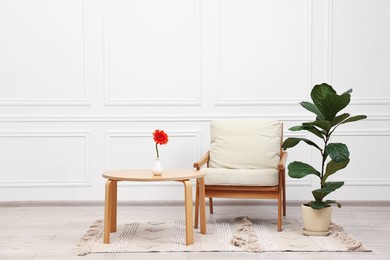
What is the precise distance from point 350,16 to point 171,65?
1804 millimetres

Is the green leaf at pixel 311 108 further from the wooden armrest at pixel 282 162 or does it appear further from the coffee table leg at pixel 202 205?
the coffee table leg at pixel 202 205

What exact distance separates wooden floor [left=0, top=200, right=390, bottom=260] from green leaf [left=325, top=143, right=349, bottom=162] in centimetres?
62

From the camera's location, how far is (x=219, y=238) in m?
4.39

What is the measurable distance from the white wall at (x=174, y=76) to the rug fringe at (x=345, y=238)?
1213 millimetres

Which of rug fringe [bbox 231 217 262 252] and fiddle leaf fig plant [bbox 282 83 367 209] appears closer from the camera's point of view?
rug fringe [bbox 231 217 262 252]

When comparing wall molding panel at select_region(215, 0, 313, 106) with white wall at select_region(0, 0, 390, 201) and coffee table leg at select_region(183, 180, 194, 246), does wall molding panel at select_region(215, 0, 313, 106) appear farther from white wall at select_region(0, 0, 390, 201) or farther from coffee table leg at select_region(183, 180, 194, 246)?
coffee table leg at select_region(183, 180, 194, 246)

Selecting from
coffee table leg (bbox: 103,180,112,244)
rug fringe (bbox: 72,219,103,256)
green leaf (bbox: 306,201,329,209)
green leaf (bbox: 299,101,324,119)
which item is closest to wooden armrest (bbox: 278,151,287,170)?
green leaf (bbox: 306,201,329,209)

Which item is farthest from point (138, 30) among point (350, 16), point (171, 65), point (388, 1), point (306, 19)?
point (388, 1)

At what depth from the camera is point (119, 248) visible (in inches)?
160

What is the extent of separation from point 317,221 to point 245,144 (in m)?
1.03

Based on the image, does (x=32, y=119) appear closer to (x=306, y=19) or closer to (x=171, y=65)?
(x=171, y=65)

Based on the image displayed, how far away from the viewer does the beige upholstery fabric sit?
516cm

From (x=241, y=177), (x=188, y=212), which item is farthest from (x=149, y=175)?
(x=241, y=177)

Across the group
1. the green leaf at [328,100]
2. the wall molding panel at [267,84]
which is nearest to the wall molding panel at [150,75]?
the wall molding panel at [267,84]
